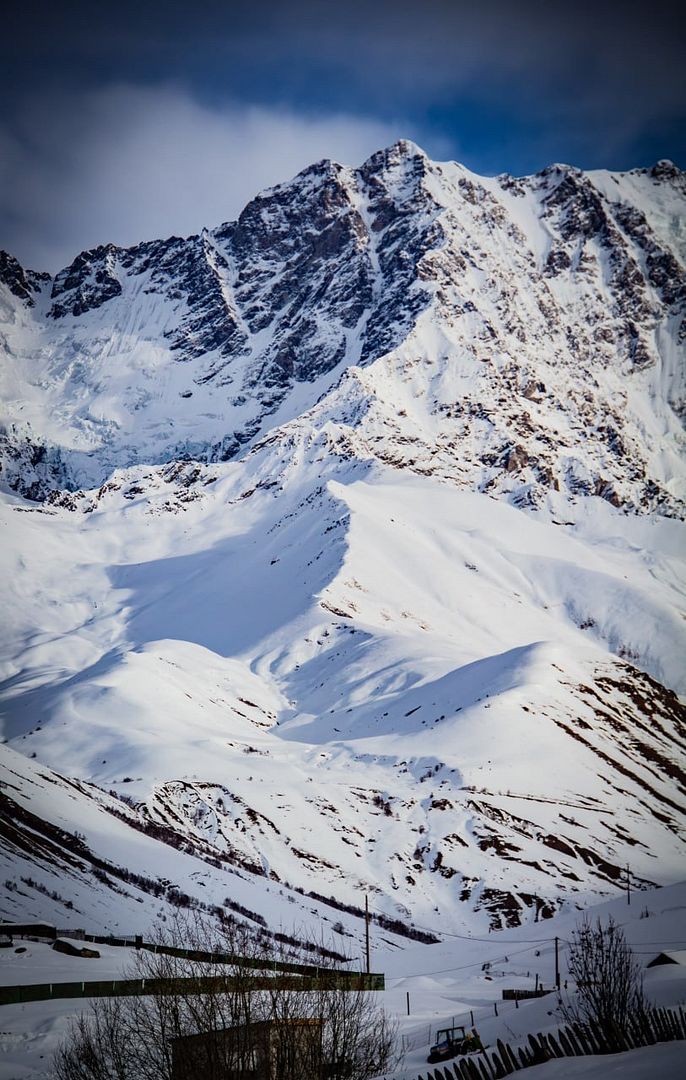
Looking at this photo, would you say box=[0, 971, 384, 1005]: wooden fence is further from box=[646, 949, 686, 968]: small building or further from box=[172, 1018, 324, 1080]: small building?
box=[646, 949, 686, 968]: small building

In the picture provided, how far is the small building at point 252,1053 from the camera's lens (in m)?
27.9

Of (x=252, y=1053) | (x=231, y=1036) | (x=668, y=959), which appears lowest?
(x=668, y=959)

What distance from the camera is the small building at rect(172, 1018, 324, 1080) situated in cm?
2791

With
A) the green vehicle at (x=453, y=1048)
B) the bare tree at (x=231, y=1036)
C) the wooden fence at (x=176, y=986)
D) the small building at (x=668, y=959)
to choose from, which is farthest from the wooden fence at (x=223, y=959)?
the small building at (x=668, y=959)

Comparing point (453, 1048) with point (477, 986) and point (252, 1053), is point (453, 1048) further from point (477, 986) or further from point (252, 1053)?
point (477, 986)

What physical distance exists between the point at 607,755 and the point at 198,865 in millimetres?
84751

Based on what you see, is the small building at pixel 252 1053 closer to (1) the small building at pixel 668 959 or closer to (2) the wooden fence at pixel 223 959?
(2) the wooden fence at pixel 223 959

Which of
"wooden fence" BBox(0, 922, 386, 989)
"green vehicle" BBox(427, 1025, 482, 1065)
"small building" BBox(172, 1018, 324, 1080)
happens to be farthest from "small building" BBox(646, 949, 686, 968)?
"small building" BBox(172, 1018, 324, 1080)

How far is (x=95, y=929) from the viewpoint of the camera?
235 ft

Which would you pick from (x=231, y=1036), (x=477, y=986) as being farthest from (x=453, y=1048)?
(x=477, y=986)

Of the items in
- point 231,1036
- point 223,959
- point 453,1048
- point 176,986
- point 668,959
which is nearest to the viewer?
point 231,1036

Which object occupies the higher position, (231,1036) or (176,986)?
(176,986)

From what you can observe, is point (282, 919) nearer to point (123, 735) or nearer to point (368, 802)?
point (368, 802)

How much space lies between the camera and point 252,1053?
28.9 metres
